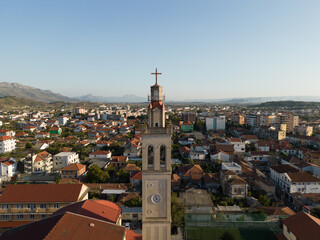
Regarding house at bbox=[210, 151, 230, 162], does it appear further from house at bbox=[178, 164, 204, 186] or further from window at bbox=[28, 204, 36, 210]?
window at bbox=[28, 204, 36, 210]

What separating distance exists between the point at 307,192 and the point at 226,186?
31.5 ft

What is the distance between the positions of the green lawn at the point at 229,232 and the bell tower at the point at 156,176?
6726 mm

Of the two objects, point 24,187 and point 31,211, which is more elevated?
point 24,187

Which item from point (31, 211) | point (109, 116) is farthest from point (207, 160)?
point (109, 116)

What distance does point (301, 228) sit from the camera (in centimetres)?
1417

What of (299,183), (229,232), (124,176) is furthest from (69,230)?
(299,183)

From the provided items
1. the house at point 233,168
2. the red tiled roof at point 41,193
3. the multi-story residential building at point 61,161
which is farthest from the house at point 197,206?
the multi-story residential building at point 61,161

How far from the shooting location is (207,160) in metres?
39.7

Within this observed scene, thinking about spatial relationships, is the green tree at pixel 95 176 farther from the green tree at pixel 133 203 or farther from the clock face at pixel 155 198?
the clock face at pixel 155 198

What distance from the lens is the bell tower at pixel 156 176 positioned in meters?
10.6

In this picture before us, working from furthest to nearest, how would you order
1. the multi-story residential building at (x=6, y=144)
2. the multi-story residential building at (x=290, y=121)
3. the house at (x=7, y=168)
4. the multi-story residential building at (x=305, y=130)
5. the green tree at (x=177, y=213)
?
the multi-story residential building at (x=290, y=121) < the multi-story residential building at (x=305, y=130) < the multi-story residential building at (x=6, y=144) < the house at (x=7, y=168) < the green tree at (x=177, y=213)

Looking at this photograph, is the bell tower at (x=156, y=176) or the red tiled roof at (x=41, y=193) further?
the red tiled roof at (x=41, y=193)

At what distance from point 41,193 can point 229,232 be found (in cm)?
1564

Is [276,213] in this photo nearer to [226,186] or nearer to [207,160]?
[226,186]
